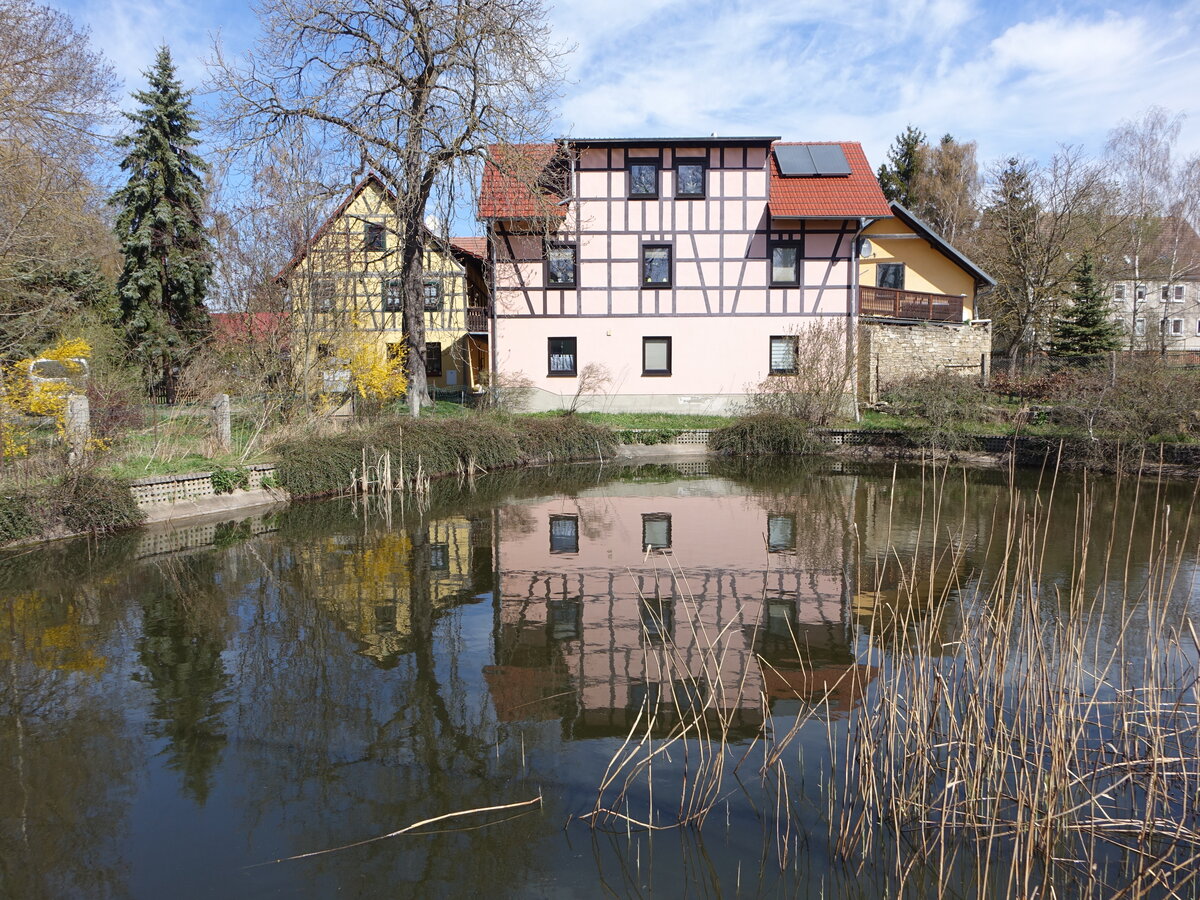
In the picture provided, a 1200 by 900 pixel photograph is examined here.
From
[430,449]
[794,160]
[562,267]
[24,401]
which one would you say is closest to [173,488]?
[24,401]

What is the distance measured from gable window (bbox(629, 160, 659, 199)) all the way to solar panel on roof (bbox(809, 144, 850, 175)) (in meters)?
5.03

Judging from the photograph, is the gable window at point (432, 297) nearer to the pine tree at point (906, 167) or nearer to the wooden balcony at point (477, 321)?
the wooden balcony at point (477, 321)

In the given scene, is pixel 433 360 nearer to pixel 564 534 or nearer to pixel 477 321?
pixel 477 321

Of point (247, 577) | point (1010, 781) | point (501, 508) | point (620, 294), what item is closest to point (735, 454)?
point (620, 294)

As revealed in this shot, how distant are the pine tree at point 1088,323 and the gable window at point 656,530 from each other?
20532 millimetres

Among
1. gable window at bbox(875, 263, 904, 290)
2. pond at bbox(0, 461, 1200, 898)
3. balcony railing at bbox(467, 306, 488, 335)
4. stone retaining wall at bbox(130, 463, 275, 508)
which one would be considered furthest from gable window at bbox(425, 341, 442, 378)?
pond at bbox(0, 461, 1200, 898)

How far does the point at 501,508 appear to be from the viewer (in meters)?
14.5

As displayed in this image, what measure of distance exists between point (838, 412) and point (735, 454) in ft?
11.8

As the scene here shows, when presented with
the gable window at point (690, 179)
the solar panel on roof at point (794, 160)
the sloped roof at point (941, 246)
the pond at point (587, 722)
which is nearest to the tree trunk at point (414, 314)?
the gable window at point (690, 179)

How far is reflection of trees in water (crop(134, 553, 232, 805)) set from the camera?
212 inches

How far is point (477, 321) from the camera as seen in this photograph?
94.2 feet

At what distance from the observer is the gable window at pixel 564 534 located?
11.5 m

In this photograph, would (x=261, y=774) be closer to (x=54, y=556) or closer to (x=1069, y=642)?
(x=1069, y=642)

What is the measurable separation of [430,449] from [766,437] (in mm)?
9071
